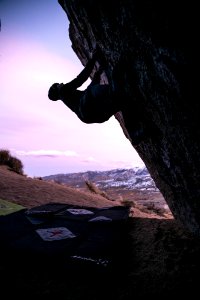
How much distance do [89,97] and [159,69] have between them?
0.77 m

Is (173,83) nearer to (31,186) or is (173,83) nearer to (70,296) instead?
(70,296)

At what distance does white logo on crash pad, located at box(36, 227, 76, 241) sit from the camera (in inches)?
141

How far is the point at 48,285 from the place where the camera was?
2852mm

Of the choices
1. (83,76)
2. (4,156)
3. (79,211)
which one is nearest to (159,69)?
(83,76)

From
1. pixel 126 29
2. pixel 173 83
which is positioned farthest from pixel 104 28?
pixel 173 83

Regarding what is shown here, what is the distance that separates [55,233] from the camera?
379cm

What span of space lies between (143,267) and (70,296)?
37.9 inches

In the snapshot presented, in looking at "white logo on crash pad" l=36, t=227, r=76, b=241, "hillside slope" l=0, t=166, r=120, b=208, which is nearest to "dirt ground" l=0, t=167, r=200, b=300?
"white logo on crash pad" l=36, t=227, r=76, b=241

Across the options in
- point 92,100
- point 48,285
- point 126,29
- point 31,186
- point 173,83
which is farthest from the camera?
point 31,186

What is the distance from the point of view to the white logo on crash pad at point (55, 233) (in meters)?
3.58

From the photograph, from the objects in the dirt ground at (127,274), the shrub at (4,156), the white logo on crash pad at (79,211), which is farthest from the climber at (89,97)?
the shrub at (4,156)

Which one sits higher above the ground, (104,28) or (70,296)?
(104,28)

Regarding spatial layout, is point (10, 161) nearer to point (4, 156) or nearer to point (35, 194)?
point (4, 156)

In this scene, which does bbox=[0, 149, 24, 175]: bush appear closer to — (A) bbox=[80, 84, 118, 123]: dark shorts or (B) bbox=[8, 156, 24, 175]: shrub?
(B) bbox=[8, 156, 24, 175]: shrub
